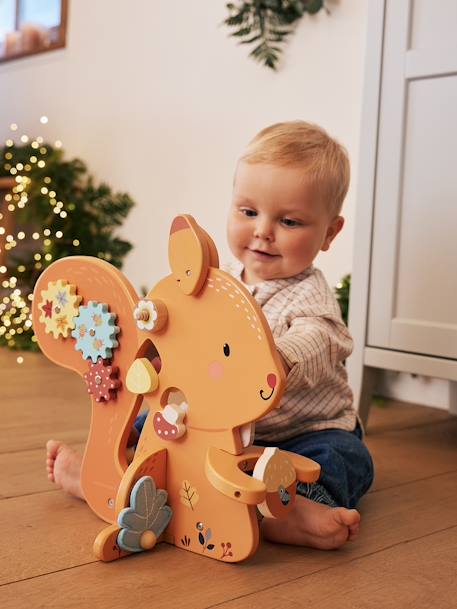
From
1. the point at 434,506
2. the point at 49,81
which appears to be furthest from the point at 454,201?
the point at 49,81

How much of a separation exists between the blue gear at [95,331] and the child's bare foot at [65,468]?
17 centimetres

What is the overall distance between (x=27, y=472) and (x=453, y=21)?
1037mm

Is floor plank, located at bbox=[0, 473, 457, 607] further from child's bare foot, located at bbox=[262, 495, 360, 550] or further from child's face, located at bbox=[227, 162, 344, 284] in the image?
child's face, located at bbox=[227, 162, 344, 284]

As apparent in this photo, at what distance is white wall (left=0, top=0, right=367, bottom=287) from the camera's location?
1953 mm

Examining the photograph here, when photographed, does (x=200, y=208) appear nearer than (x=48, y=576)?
No

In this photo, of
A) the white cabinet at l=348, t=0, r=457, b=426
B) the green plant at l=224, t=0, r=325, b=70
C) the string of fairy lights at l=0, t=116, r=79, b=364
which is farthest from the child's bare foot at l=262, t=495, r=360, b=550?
the string of fairy lights at l=0, t=116, r=79, b=364

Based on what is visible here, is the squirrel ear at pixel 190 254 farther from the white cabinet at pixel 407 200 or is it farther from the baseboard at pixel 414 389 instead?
the baseboard at pixel 414 389

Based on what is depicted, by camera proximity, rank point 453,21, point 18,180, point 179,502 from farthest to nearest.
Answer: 1. point 18,180
2. point 453,21
3. point 179,502

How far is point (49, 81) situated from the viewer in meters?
2.85

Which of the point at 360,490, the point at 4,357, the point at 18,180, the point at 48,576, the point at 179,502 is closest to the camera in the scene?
the point at 48,576

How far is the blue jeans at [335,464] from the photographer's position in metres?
1.00

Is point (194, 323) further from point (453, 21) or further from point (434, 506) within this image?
point (453, 21)

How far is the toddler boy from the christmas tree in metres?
1.44

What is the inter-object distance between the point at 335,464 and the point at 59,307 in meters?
0.40
